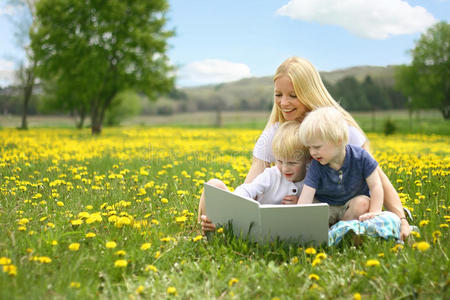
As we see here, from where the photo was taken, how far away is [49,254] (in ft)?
7.84

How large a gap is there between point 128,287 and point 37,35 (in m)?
20.1

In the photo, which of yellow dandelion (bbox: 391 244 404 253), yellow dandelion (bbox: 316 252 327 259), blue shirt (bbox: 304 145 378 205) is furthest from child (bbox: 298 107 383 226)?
yellow dandelion (bbox: 316 252 327 259)

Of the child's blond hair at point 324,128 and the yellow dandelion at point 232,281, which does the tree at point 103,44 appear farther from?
the yellow dandelion at point 232,281

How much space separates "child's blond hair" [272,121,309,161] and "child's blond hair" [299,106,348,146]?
21cm

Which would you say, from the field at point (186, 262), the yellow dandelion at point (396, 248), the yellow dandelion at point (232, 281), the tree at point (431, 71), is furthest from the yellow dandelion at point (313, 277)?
the tree at point (431, 71)

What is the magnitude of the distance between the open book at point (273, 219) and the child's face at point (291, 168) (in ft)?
2.08

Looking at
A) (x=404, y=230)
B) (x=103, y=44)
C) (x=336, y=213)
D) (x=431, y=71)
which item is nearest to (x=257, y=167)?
(x=336, y=213)

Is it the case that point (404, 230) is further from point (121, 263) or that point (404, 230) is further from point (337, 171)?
point (121, 263)

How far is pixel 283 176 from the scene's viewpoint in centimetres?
323

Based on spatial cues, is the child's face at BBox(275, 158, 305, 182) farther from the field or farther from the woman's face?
the field

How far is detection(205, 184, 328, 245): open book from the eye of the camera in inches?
97.3

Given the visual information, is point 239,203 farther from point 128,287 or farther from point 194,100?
point 194,100

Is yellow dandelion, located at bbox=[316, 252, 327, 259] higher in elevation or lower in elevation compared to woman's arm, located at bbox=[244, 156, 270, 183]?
lower

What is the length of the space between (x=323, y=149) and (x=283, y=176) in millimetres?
530
